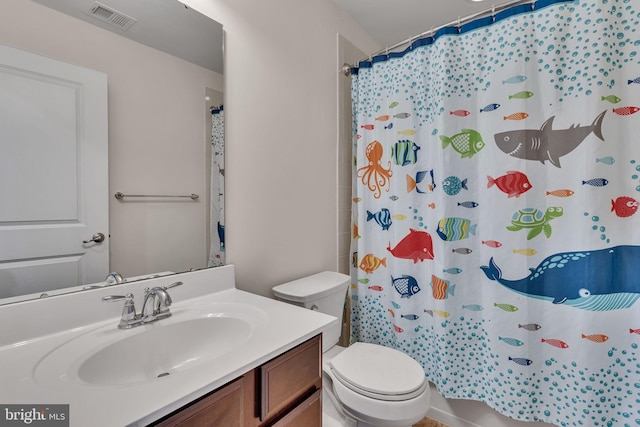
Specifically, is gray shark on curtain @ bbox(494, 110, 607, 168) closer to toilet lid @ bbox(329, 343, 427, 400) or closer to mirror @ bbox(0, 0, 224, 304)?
toilet lid @ bbox(329, 343, 427, 400)

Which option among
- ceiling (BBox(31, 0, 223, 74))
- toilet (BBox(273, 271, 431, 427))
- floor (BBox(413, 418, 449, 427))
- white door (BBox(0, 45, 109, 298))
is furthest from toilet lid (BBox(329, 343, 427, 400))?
ceiling (BBox(31, 0, 223, 74))

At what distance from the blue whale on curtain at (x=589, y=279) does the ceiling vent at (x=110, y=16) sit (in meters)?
1.85

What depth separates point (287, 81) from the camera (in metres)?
1.53

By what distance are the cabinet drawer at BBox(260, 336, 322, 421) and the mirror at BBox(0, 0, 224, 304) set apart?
59cm

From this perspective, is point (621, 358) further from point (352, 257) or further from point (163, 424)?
point (163, 424)

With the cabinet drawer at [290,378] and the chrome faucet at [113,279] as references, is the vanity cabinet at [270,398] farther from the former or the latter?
the chrome faucet at [113,279]

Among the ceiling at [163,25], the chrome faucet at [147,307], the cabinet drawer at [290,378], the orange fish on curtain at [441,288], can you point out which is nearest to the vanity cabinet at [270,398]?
the cabinet drawer at [290,378]

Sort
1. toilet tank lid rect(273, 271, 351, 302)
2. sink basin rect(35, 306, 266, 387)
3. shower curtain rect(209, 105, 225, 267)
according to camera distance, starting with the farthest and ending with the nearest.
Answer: toilet tank lid rect(273, 271, 351, 302) < shower curtain rect(209, 105, 225, 267) < sink basin rect(35, 306, 266, 387)

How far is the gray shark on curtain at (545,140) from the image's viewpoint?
1.17m

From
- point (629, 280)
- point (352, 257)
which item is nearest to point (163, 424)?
point (352, 257)

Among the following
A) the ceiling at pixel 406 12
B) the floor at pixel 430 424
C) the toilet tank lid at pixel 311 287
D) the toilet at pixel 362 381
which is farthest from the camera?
the ceiling at pixel 406 12

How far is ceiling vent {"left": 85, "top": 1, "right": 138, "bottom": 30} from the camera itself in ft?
2.95

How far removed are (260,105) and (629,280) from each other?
5.55ft

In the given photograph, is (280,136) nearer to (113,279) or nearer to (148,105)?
(148,105)
